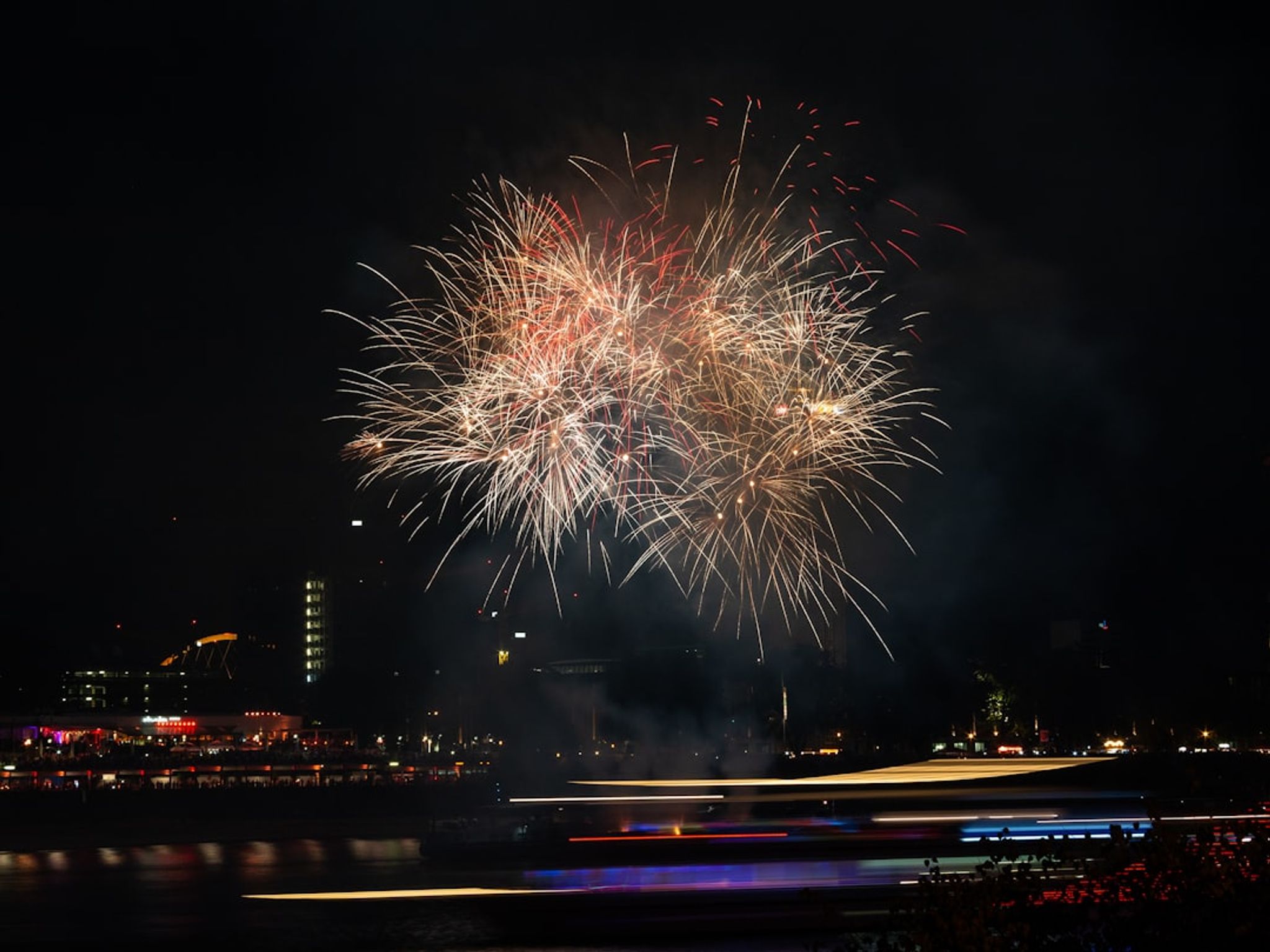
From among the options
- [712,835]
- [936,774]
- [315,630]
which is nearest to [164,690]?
[315,630]

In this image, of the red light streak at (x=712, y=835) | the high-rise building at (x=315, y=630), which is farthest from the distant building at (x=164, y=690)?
the red light streak at (x=712, y=835)

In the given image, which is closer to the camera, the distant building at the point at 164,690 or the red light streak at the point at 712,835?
the red light streak at the point at 712,835

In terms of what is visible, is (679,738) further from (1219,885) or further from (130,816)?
(1219,885)

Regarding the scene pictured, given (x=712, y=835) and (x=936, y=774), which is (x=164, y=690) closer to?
(x=936, y=774)

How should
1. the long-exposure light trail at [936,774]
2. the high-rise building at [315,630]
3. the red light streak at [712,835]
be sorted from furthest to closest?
the high-rise building at [315,630]
the long-exposure light trail at [936,774]
the red light streak at [712,835]

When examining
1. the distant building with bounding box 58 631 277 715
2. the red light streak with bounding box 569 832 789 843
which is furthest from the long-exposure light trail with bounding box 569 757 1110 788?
the distant building with bounding box 58 631 277 715

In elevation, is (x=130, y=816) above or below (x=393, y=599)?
below

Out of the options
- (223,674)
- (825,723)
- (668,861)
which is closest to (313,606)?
(223,674)

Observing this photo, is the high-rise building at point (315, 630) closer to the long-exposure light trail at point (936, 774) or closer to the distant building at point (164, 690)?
the distant building at point (164, 690)

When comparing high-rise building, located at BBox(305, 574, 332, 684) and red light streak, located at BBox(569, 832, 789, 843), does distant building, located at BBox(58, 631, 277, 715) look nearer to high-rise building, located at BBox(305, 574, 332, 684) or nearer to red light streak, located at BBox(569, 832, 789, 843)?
high-rise building, located at BBox(305, 574, 332, 684)
